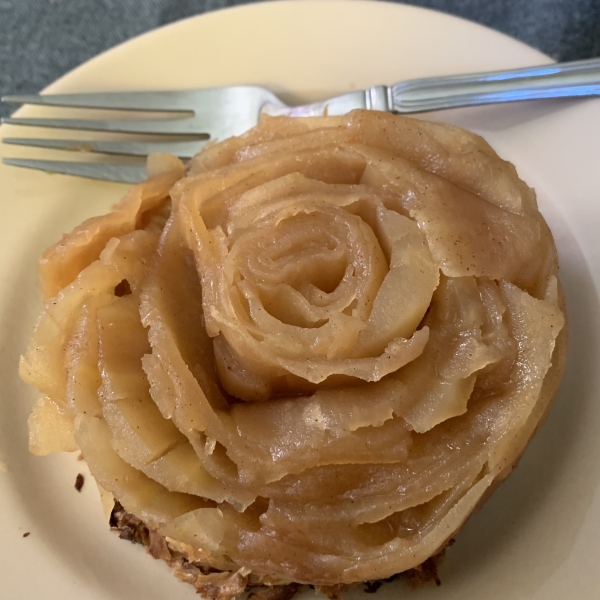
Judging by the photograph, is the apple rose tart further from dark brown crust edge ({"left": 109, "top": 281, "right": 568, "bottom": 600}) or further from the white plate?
the white plate

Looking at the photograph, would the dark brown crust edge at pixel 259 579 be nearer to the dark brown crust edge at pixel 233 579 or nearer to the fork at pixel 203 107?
the dark brown crust edge at pixel 233 579

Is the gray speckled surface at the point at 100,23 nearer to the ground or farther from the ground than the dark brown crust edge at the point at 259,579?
farther from the ground

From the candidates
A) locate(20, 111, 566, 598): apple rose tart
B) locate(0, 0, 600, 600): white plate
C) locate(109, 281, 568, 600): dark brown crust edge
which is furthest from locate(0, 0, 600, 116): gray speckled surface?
locate(109, 281, 568, 600): dark brown crust edge

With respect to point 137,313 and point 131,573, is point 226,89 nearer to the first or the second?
point 137,313

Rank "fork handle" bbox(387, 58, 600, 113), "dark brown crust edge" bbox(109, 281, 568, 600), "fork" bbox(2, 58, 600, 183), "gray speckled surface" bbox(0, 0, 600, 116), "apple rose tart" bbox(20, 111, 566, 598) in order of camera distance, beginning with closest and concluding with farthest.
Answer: "apple rose tart" bbox(20, 111, 566, 598), "dark brown crust edge" bbox(109, 281, 568, 600), "fork handle" bbox(387, 58, 600, 113), "fork" bbox(2, 58, 600, 183), "gray speckled surface" bbox(0, 0, 600, 116)

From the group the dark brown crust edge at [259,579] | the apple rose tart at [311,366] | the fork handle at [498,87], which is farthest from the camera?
the fork handle at [498,87]

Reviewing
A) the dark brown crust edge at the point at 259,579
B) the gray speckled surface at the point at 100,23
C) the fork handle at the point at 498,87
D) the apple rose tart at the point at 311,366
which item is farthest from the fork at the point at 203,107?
the gray speckled surface at the point at 100,23

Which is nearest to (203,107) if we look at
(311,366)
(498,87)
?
(498,87)
